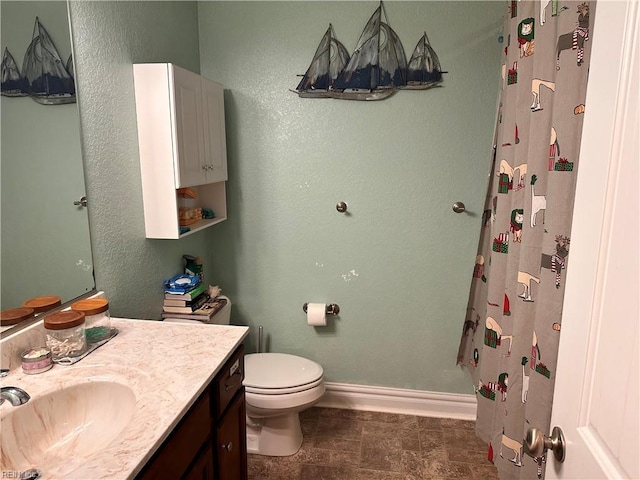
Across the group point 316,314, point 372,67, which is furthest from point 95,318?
point 372,67

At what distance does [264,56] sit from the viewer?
2.43 meters

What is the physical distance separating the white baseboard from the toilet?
0.42 meters

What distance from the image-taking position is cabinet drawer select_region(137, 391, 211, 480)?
1044 mm

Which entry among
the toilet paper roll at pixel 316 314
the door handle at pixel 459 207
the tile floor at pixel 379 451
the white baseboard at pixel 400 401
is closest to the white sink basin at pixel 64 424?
the tile floor at pixel 379 451

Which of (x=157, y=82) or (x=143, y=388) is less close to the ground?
(x=157, y=82)

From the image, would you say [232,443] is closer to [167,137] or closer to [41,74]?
[167,137]

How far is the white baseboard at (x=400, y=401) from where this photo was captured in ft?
8.62

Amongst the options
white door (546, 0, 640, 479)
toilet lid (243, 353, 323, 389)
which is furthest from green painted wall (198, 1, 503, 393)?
white door (546, 0, 640, 479)

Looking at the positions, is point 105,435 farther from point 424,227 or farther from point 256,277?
point 424,227

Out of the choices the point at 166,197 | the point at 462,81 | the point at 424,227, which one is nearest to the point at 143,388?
the point at 166,197

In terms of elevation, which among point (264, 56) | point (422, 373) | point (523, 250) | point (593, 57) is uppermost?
point (264, 56)

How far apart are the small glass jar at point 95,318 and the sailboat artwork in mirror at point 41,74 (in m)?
0.64

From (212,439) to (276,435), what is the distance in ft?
3.12

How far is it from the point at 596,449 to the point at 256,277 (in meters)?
2.09
